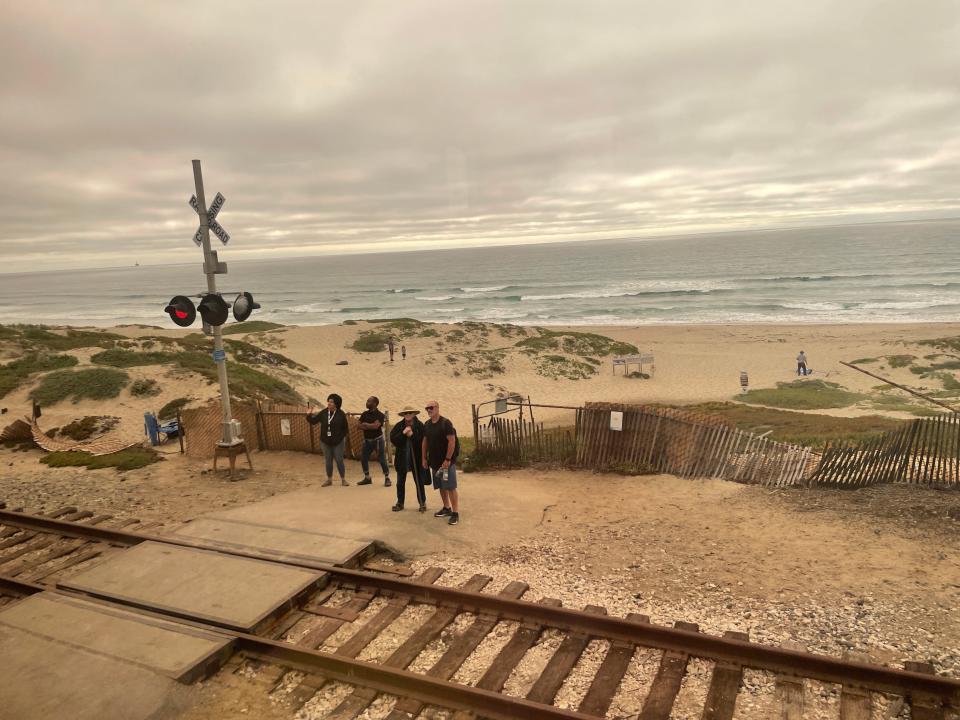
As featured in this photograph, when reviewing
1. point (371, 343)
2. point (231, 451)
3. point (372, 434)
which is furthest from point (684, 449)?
point (371, 343)

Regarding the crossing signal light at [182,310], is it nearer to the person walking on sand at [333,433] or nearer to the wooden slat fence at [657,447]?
the person walking on sand at [333,433]

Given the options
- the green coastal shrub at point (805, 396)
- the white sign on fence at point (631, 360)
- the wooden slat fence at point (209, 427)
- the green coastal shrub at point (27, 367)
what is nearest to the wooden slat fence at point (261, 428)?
the wooden slat fence at point (209, 427)

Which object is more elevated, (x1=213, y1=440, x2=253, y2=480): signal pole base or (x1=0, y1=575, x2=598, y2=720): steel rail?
(x1=213, y1=440, x2=253, y2=480): signal pole base

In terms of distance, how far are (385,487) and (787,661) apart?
6.88 m

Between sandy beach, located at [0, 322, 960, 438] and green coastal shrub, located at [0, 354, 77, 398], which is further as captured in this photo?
sandy beach, located at [0, 322, 960, 438]

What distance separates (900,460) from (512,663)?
7399 millimetres

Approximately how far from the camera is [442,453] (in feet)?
28.2

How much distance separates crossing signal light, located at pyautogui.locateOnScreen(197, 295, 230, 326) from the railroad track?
4955 mm

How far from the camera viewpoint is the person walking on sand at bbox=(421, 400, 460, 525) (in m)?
8.55

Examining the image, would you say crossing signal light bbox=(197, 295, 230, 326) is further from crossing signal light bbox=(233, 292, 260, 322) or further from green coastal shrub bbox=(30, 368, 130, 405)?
green coastal shrub bbox=(30, 368, 130, 405)

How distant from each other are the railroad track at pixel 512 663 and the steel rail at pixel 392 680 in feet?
0.04

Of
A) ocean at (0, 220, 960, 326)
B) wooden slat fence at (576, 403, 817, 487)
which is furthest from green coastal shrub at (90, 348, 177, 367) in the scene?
ocean at (0, 220, 960, 326)

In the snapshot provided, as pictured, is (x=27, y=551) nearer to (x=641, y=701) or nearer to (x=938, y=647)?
(x=641, y=701)

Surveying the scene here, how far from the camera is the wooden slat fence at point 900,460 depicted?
9.15 metres
